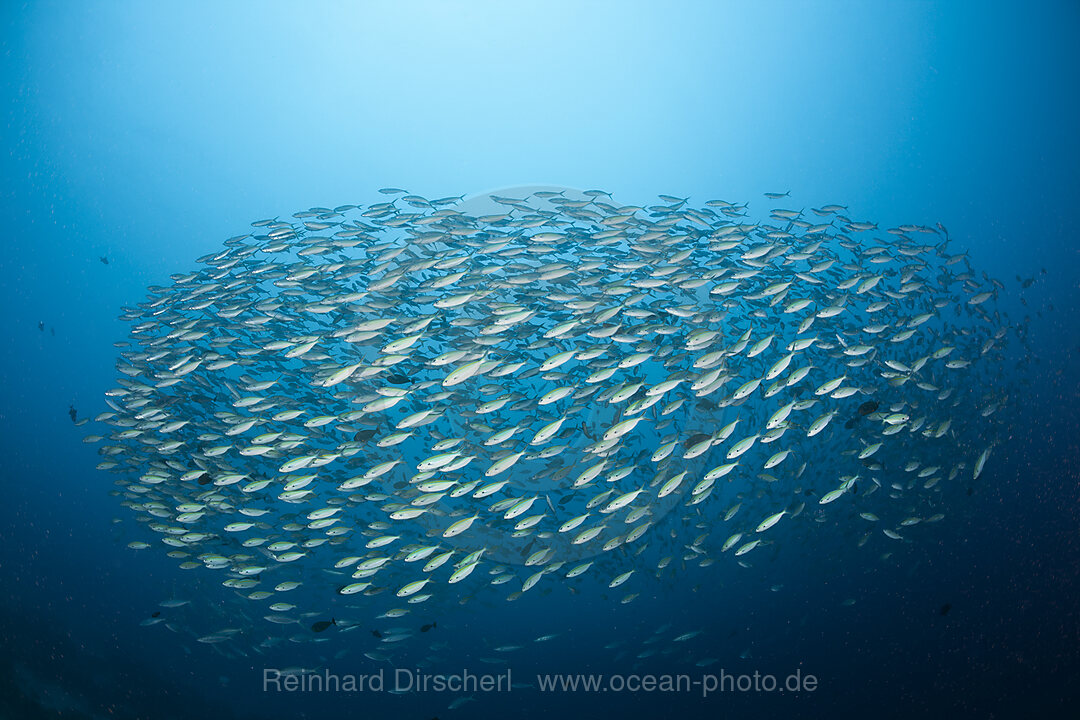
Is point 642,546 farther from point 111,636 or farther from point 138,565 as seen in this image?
point 138,565

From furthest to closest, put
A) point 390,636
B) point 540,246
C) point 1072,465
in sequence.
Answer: point 1072,465 → point 390,636 → point 540,246

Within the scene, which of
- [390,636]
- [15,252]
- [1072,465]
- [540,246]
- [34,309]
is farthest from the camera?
[34,309]

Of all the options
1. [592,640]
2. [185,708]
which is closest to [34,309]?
[185,708]

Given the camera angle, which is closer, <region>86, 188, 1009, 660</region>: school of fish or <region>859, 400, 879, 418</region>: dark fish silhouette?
<region>86, 188, 1009, 660</region>: school of fish

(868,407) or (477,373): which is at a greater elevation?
(477,373)

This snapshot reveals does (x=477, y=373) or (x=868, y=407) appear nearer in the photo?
(x=477, y=373)

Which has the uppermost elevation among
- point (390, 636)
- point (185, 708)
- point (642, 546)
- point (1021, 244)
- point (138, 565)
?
point (1021, 244)

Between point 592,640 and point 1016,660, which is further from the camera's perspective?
point 592,640

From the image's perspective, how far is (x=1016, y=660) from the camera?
13219 millimetres

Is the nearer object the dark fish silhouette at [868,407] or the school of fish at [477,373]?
the school of fish at [477,373]

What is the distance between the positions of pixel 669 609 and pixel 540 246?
94.5 feet

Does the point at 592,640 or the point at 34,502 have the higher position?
the point at 592,640

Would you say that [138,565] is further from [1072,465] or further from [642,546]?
[1072,465]

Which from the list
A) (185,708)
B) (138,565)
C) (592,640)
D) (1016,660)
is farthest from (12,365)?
(1016,660)
